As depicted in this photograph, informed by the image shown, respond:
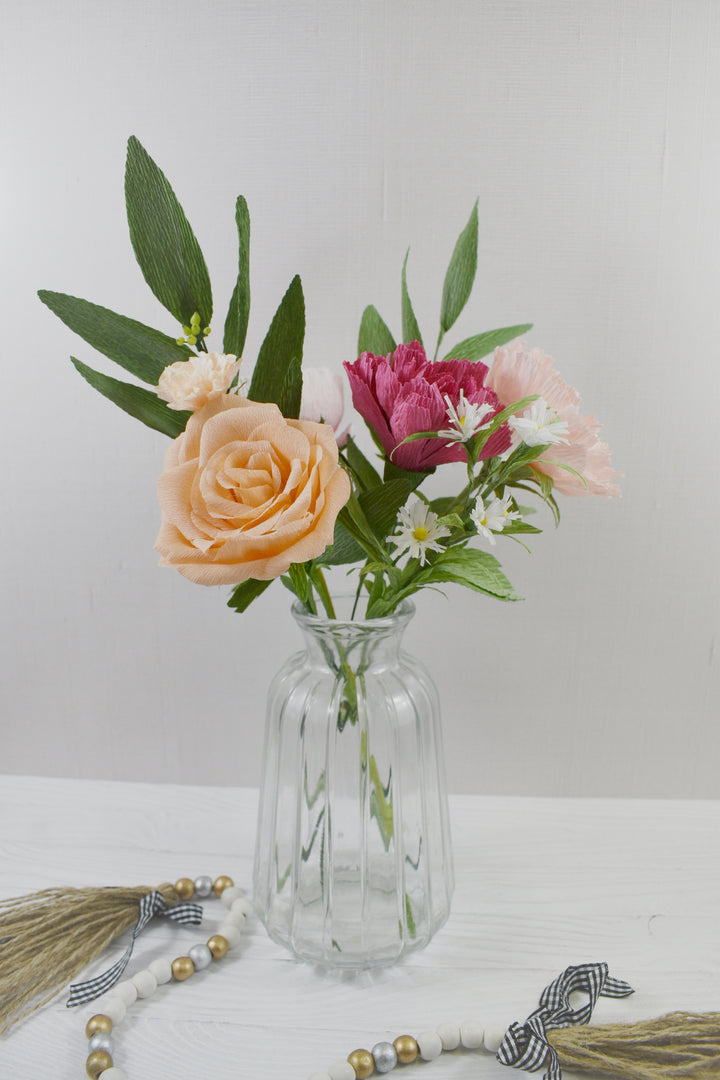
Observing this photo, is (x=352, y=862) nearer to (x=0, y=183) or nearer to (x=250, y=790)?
(x=250, y=790)

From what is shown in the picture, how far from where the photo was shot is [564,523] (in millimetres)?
923

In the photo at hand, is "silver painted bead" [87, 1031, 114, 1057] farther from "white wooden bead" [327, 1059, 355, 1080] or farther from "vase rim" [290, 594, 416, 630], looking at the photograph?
"vase rim" [290, 594, 416, 630]

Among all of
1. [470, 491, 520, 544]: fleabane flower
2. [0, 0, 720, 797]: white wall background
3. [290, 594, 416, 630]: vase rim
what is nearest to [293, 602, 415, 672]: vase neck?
[290, 594, 416, 630]: vase rim

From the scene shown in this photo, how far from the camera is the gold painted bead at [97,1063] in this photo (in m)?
0.62

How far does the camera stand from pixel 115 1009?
2.21 ft

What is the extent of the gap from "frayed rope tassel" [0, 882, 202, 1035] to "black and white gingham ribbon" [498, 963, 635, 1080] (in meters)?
0.29

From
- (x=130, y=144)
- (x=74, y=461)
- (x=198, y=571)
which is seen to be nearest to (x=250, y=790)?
(x=74, y=461)

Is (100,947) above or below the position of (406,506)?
below

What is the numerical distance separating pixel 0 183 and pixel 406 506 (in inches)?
22.6

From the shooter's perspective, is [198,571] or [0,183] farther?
[0,183]

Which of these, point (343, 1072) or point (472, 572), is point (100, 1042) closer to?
point (343, 1072)

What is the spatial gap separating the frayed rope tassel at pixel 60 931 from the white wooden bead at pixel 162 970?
2 cm

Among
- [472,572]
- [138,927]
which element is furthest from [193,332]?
[138,927]

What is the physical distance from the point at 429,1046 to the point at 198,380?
0.49m
